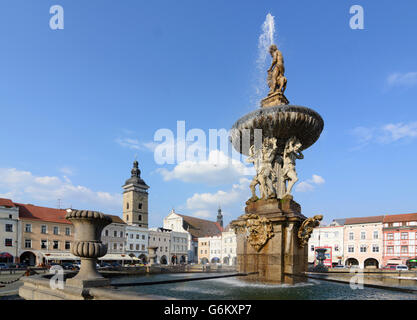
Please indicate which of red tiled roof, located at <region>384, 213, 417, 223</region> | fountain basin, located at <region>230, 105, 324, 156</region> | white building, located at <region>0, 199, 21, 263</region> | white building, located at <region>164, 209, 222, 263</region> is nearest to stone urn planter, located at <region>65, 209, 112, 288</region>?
fountain basin, located at <region>230, 105, 324, 156</region>

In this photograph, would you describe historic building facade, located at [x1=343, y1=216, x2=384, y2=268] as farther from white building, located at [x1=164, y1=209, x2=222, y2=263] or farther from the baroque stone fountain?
the baroque stone fountain

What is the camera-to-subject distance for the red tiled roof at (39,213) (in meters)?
47.2

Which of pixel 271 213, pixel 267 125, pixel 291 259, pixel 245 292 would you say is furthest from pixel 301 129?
pixel 245 292

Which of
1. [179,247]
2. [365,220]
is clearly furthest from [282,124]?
[179,247]

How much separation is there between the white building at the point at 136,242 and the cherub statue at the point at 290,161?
56.5 m

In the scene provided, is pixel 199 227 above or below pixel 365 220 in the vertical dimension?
below

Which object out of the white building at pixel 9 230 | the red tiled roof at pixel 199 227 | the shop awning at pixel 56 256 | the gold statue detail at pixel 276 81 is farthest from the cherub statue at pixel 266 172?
the red tiled roof at pixel 199 227

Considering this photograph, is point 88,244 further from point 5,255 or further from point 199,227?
point 199,227

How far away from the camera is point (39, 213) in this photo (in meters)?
49.5

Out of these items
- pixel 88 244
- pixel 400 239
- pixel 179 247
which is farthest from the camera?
pixel 179 247

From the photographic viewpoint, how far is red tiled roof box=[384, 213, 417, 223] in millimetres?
51300

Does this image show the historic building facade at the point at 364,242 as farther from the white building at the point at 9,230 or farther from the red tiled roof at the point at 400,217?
the white building at the point at 9,230

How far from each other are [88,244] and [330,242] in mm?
59127
